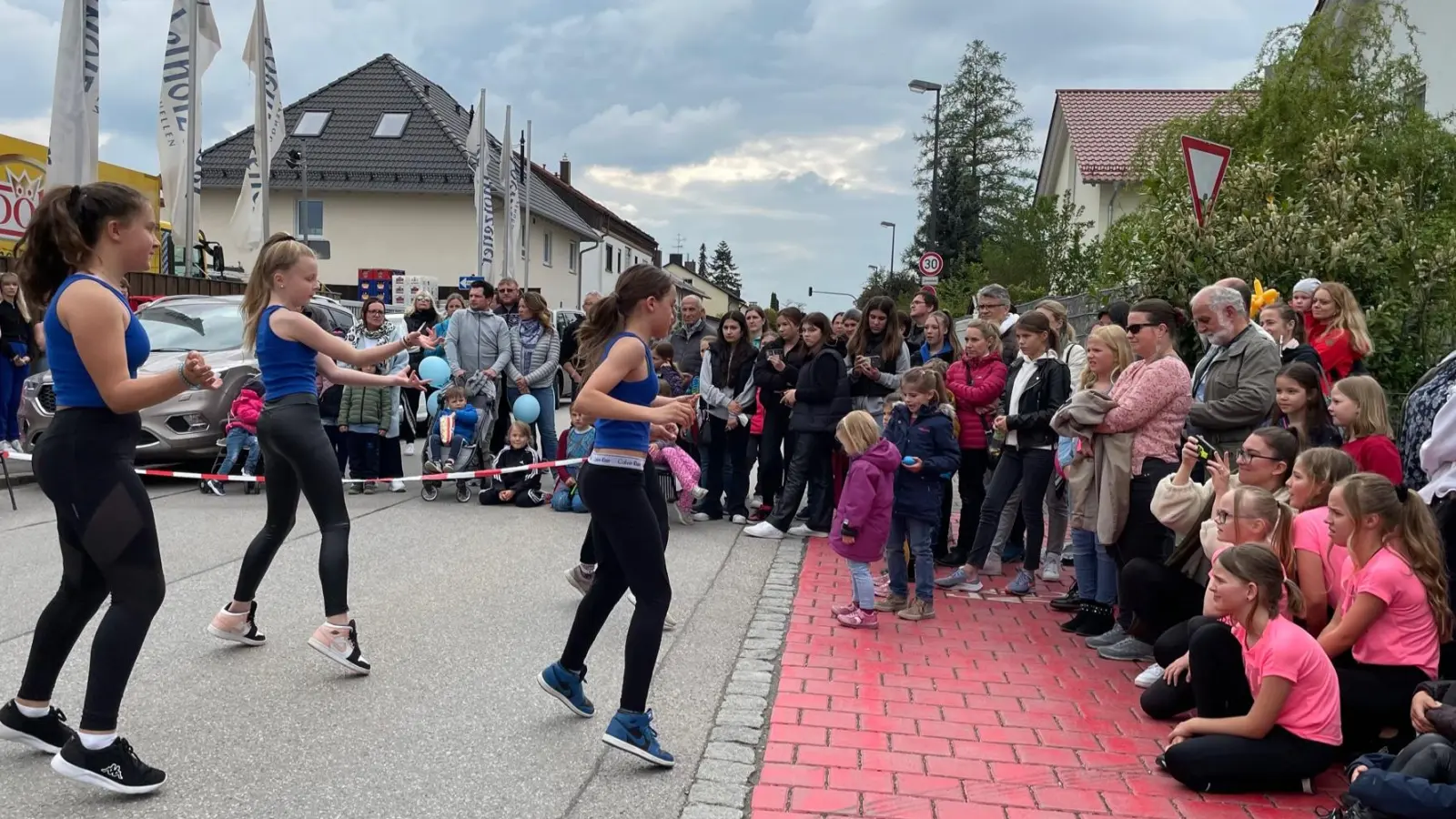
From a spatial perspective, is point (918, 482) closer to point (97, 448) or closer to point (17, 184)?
point (97, 448)

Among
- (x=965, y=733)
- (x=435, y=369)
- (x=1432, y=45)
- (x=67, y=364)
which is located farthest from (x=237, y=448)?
(x=1432, y=45)

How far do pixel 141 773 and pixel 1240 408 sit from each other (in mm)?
5377

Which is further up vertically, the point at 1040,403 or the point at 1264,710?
the point at 1040,403

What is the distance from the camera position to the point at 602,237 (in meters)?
52.4

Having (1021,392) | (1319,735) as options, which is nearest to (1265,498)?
(1319,735)

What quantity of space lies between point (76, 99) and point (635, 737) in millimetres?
13703

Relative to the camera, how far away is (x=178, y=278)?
18.3 m

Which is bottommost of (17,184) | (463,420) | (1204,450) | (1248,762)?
(1248,762)

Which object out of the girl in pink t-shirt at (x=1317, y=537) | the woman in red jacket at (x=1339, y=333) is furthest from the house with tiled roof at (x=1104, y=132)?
the girl in pink t-shirt at (x=1317, y=537)

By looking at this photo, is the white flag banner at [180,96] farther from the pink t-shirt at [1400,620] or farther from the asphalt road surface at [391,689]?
the pink t-shirt at [1400,620]

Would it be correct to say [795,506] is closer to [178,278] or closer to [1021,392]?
[1021,392]

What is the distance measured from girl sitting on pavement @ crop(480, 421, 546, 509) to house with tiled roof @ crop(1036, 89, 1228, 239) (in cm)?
2341

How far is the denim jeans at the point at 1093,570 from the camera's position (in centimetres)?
675

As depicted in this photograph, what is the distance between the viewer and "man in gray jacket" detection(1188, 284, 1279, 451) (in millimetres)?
6160
